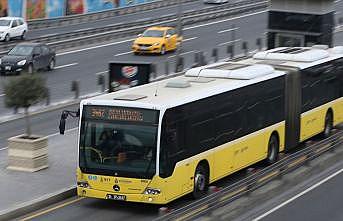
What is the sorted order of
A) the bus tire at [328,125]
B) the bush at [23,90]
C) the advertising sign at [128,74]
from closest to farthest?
the bush at [23,90], the advertising sign at [128,74], the bus tire at [328,125]

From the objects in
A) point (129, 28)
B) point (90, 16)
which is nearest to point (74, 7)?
point (90, 16)

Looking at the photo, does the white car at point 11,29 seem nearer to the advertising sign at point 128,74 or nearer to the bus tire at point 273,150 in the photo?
the advertising sign at point 128,74

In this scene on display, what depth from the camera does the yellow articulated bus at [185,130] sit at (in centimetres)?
1680

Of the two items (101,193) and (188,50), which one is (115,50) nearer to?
(188,50)

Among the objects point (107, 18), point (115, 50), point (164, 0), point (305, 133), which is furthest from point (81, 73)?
point (164, 0)

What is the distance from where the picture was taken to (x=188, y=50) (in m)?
52.8

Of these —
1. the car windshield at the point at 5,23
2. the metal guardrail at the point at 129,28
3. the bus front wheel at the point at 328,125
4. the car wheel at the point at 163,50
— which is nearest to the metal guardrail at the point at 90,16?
the metal guardrail at the point at 129,28

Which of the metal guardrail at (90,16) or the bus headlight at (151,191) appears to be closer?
the bus headlight at (151,191)

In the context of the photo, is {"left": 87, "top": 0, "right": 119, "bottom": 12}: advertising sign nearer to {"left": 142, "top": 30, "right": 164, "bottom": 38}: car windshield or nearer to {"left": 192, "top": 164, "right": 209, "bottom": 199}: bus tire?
{"left": 142, "top": 30, "right": 164, "bottom": 38}: car windshield

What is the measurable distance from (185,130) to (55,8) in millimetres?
58162

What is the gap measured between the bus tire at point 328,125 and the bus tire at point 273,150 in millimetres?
3972

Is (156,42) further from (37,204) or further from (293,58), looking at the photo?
(37,204)

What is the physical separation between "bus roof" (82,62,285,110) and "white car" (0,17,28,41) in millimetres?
35539

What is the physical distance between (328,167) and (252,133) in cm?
287
